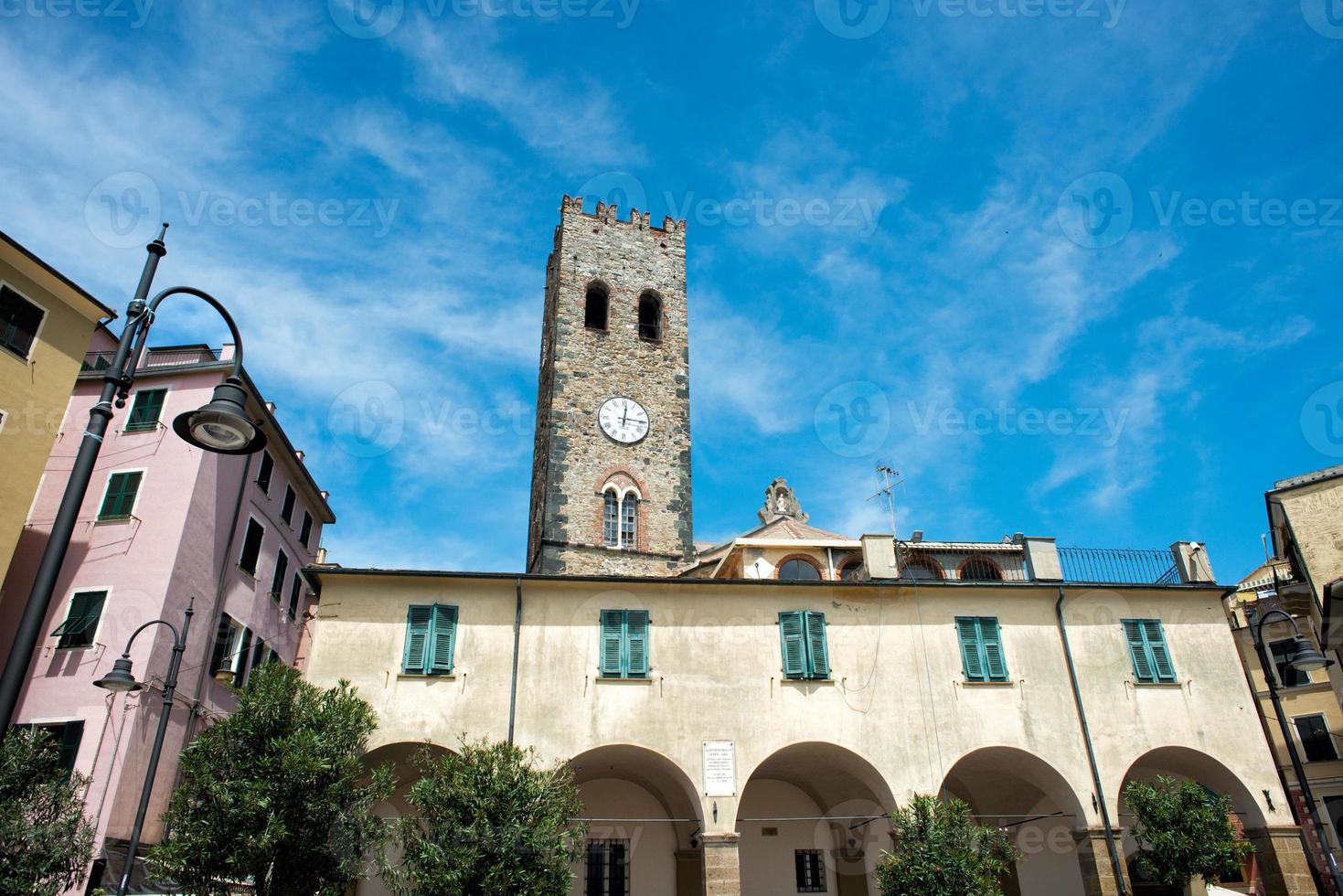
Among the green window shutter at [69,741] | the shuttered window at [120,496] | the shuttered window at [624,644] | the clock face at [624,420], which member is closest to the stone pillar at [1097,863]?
the shuttered window at [624,644]

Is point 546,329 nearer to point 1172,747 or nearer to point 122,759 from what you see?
point 122,759

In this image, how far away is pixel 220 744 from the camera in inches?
628

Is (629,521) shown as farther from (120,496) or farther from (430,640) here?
(120,496)

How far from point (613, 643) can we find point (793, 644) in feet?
13.4

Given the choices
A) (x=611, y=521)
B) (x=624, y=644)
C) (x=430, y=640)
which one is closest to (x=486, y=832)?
(x=430, y=640)

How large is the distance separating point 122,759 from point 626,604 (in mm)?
11140

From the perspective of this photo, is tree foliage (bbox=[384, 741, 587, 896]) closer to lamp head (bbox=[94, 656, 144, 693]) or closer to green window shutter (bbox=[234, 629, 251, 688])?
lamp head (bbox=[94, 656, 144, 693])

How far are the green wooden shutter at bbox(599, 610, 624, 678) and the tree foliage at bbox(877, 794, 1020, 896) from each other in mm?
6491

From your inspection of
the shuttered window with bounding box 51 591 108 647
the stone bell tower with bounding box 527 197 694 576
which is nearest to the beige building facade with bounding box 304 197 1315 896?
the shuttered window with bounding box 51 591 108 647

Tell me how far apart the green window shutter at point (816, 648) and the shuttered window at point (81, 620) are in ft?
52.8

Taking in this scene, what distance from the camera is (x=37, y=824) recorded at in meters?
14.8

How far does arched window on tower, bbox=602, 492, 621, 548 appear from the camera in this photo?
33.8 m

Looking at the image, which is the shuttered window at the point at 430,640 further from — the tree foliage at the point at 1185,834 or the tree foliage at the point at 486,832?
the tree foliage at the point at 1185,834

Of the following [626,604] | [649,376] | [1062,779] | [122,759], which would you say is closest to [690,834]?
[626,604]
